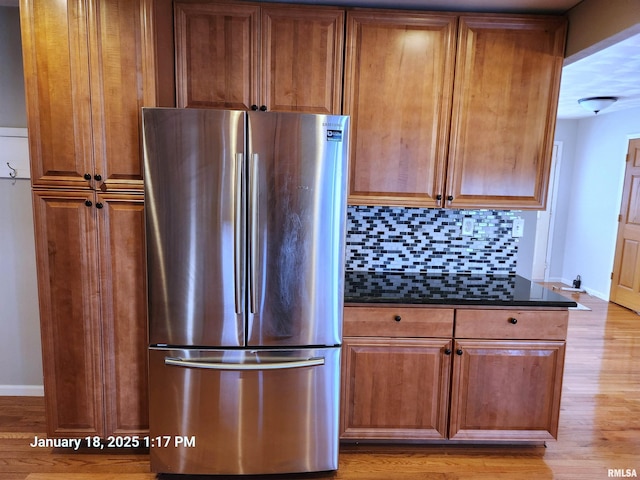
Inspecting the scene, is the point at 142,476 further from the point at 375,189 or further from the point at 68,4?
the point at 68,4

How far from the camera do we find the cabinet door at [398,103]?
6.75 ft

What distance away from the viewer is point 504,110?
212cm

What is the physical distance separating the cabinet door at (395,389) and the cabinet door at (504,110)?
2.68 ft

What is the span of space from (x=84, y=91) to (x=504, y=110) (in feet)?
6.61

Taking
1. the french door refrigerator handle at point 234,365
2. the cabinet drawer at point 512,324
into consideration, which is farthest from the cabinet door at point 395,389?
the french door refrigerator handle at point 234,365

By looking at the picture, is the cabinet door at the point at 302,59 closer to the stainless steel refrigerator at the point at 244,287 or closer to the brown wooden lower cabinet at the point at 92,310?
the stainless steel refrigerator at the point at 244,287

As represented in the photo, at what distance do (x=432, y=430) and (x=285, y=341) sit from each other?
926 mm

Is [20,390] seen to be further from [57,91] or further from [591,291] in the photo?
[591,291]

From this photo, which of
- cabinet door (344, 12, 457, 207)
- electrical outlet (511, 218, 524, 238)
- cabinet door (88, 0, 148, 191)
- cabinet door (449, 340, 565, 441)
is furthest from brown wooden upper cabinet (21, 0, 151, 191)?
electrical outlet (511, 218, 524, 238)

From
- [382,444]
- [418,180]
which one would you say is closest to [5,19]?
[418,180]

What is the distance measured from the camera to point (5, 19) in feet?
7.59

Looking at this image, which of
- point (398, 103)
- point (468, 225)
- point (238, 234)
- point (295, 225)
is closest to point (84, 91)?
point (238, 234)

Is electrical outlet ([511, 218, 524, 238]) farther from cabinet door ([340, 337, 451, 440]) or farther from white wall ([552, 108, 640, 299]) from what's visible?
white wall ([552, 108, 640, 299])

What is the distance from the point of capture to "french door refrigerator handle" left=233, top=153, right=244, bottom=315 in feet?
5.58
